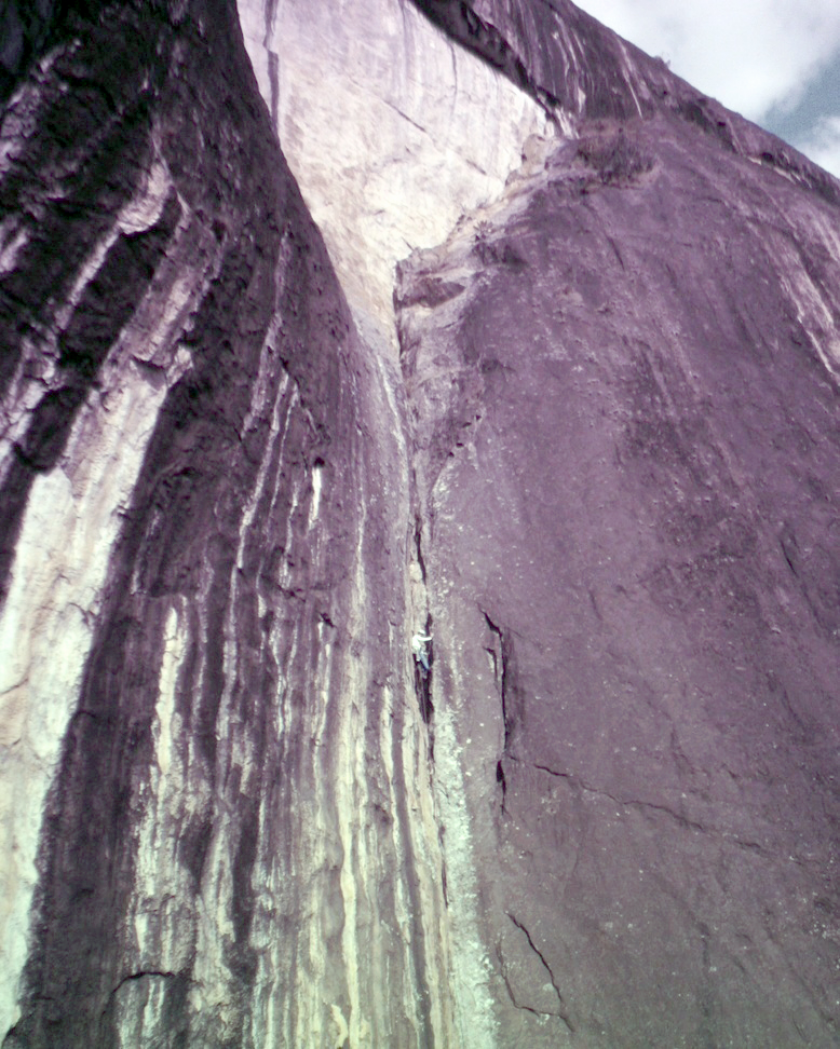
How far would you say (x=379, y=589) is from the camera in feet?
10.2

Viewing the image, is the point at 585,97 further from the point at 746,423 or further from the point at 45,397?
the point at 45,397

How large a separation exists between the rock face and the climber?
0.16 ft

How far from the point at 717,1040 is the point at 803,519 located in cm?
197

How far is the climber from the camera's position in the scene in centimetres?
319

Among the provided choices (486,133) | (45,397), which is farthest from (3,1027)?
(486,133)

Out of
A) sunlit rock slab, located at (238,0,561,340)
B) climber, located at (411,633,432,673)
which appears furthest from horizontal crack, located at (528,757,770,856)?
sunlit rock slab, located at (238,0,561,340)

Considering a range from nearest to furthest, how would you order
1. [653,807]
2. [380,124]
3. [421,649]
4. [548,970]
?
1. [548,970]
2. [653,807]
3. [421,649]
4. [380,124]

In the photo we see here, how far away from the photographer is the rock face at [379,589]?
1859mm

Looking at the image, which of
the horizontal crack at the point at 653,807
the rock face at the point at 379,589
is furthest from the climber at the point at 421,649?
the horizontal crack at the point at 653,807

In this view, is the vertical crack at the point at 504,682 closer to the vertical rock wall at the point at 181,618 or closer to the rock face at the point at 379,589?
the rock face at the point at 379,589

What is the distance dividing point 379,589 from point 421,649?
32 cm

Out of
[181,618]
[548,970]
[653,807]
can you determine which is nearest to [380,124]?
[181,618]

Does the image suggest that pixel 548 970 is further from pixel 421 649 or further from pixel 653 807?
pixel 421 649

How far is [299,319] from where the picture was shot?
9.66 feet
